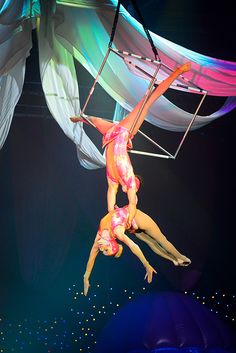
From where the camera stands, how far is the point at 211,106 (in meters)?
5.23

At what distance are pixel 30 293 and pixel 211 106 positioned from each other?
8.15 ft

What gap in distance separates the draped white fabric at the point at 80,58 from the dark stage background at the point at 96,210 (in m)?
0.67

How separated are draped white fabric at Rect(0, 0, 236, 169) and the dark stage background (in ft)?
2.20

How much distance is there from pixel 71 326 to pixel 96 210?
110 centimetres

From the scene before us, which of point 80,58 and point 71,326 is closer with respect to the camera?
point 80,58

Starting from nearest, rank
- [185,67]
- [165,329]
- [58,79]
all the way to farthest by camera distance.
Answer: [185,67] < [58,79] < [165,329]

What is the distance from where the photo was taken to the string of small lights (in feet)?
15.7

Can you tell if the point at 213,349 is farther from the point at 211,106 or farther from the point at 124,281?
the point at 211,106

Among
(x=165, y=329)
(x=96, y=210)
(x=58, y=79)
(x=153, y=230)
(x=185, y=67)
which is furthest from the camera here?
(x=96, y=210)

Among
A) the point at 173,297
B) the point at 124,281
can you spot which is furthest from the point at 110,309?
the point at 173,297

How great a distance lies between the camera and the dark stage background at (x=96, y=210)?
189 inches

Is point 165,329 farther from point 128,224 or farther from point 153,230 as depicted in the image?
point 128,224

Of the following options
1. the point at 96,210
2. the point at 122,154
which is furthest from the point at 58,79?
the point at 96,210

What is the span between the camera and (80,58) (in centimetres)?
416
